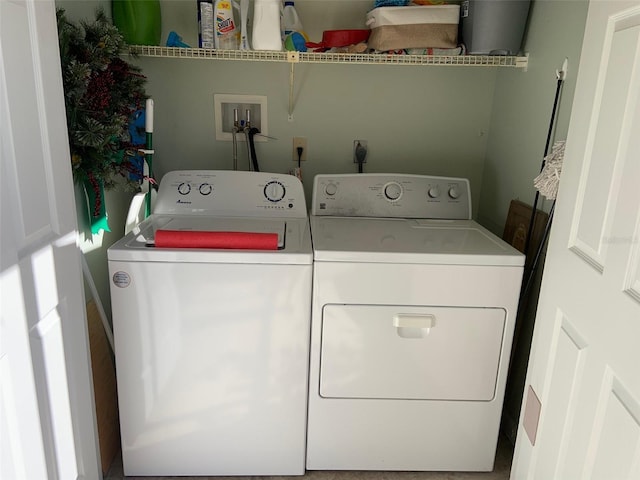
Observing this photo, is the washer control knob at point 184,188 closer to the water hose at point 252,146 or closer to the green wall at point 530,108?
the water hose at point 252,146

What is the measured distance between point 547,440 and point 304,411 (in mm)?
815

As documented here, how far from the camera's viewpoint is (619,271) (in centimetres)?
103

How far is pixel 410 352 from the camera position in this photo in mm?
1727

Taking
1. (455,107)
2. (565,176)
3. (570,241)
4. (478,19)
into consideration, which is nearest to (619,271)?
(570,241)

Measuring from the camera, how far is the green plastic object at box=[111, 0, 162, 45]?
6.54ft

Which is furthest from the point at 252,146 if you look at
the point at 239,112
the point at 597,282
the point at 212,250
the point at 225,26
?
the point at 597,282

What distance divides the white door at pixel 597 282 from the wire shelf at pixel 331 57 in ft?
2.62

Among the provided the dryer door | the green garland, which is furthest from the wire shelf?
the dryer door

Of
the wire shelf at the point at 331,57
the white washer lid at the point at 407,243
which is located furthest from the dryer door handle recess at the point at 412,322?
the wire shelf at the point at 331,57

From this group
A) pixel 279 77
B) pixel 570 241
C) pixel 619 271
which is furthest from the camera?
pixel 279 77

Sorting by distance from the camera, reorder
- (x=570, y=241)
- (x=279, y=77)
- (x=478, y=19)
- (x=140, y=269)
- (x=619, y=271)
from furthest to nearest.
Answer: (x=279, y=77)
(x=478, y=19)
(x=140, y=269)
(x=570, y=241)
(x=619, y=271)

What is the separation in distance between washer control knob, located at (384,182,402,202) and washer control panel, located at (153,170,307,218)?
0.36 meters

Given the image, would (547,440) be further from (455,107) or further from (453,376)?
(455,107)

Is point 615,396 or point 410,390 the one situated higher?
point 615,396
